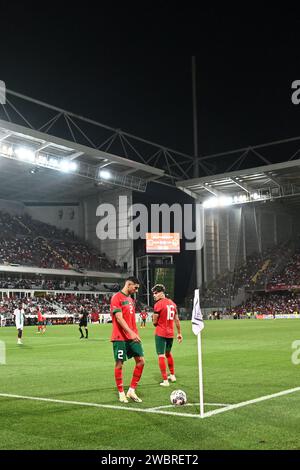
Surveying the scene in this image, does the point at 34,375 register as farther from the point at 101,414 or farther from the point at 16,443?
the point at 16,443

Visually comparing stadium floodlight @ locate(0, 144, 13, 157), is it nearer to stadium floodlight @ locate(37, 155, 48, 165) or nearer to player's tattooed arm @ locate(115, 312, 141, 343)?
stadium floodlight @ locate(37, 155, 48, 165)

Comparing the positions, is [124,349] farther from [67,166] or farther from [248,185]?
[248,185]

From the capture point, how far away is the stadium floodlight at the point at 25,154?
5012 centimetres

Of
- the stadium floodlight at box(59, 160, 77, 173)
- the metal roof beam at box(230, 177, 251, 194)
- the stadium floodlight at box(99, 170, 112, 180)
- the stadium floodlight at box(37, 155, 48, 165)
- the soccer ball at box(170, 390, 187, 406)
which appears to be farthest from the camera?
the metal roof beam at box(230, 177, 251, 194)

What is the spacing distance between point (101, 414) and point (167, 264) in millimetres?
56816

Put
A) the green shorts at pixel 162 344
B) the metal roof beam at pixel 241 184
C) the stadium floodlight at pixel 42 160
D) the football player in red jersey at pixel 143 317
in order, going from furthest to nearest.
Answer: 1. the metal roof beam at pixel 241 184
2. the stadium floodlight at pixel 42 160
3. the football player in red jersey at pixel 143 317
4. the green shorts at pixel 162 344

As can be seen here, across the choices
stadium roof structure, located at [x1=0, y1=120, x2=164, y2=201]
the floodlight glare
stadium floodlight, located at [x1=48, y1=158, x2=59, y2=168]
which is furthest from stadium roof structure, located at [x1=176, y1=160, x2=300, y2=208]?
stadium floodlight, located at [x1=48, y1=158, x2=59, y2=168]

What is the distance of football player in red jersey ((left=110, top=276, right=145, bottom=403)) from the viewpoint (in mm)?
9586

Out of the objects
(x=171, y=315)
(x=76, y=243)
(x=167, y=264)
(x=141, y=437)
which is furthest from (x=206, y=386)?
(x=76, y=243)

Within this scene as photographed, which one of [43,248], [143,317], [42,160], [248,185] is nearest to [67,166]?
[42,160]

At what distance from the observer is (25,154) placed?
166 ft

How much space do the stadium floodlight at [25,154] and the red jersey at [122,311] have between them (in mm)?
42259

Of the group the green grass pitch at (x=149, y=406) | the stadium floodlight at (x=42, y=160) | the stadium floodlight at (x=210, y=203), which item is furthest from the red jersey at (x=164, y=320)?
the stadium floodlight at (x=210, y=203)

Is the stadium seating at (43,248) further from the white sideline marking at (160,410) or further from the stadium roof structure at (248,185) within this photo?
the white sideline marking at (160,410)
